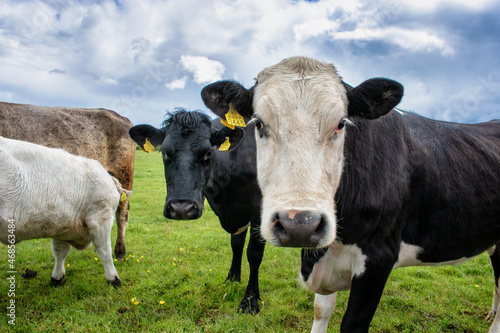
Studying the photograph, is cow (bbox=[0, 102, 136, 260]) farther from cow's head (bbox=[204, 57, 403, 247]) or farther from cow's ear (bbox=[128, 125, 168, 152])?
cow's head (bbox=[204, 57, 403, 247])

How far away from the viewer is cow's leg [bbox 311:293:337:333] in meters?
3.19

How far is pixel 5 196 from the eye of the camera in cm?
357

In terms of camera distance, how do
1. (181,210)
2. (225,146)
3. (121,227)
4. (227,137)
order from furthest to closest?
(121,227) < (227,137) < (225,146) < (181,210)

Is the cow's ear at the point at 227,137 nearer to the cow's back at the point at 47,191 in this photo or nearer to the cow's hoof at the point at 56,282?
the cow's back at the point at 47,191

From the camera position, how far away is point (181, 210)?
371 centimetres

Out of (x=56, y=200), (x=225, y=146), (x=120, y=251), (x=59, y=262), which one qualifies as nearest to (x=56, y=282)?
(x=59, y=262)

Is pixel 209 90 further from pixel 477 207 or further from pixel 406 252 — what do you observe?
pixel 477 207

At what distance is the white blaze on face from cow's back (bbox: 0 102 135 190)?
214 inches

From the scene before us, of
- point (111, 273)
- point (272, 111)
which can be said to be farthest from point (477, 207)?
point (111, 273)

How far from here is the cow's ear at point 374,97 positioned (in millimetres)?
2268

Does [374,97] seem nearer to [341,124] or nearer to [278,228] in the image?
A: [341,124]

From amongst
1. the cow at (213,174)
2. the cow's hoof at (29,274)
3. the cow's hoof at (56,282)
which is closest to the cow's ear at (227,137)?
the cow at (213,174)

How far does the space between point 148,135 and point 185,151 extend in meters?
0.94

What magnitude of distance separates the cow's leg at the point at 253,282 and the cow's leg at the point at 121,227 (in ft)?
9.51
